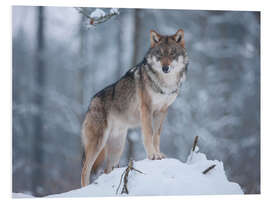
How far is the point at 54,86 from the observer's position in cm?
472

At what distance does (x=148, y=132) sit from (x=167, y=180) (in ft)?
2.29

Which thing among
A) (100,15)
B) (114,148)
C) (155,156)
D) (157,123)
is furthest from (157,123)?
(100,15)

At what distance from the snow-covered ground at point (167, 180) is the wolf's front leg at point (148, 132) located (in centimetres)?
26

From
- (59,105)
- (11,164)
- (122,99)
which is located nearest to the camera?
(11,164)

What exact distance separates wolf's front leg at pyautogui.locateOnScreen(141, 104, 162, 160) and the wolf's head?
50 centimetres

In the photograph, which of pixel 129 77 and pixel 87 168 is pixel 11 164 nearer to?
pixel 87 168

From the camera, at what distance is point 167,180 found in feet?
12.0

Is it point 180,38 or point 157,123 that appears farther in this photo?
point 157,123

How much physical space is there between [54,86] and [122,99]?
0.93 meters

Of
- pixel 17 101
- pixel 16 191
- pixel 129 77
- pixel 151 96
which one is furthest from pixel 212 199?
pixel 17 101

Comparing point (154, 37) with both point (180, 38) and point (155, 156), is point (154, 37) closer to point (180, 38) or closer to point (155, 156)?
point (180, 38)

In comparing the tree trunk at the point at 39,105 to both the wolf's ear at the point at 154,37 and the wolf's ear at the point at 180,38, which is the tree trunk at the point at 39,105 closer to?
the wolf's ear at the point at 154,37

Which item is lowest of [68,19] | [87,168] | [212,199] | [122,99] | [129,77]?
[212,199]

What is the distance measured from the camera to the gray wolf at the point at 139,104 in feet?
13.8
